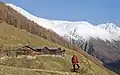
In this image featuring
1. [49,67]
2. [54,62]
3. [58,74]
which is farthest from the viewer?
[54,62]

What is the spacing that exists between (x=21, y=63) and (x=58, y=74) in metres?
18.1

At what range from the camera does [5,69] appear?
37.8m

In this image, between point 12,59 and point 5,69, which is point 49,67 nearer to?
point 12,59

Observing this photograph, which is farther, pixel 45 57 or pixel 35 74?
pixel 45 57

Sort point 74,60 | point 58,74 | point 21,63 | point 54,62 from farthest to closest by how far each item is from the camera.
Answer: point 54,62 → point 21,63 → point 74,60 → point 58,74

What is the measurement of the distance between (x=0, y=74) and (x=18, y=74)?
2418 mm

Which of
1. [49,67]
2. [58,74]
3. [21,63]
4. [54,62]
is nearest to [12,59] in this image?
[21,63]

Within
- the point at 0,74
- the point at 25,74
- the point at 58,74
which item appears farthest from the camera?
the point at 58,74

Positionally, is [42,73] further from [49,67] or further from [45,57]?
[45,57]

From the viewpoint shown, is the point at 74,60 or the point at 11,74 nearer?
the point at 11,74

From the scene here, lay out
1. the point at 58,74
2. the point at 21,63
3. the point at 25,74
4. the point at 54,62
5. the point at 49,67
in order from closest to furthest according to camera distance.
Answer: the point at 25,74
the point at 58,74
the point at 21,63
the point at 49,67
the point at 54,62

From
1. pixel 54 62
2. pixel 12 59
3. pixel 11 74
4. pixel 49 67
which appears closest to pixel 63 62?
pixel 54 62

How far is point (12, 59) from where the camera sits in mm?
59375

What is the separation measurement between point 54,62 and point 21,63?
16199 mm
